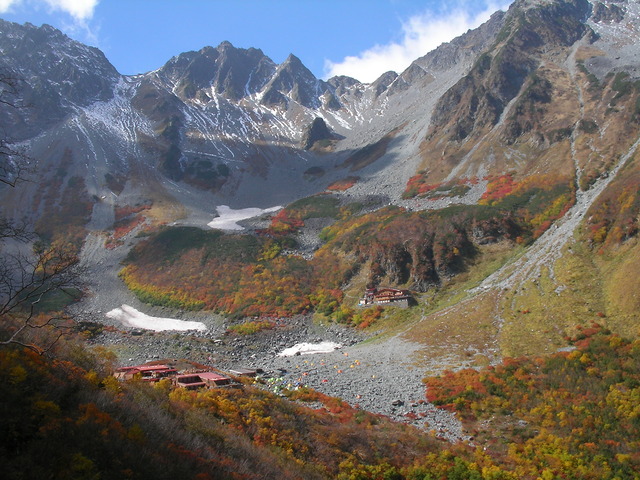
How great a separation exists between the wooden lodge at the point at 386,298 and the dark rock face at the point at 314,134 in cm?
10666

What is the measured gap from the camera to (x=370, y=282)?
51375mm

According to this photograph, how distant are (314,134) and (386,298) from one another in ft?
372

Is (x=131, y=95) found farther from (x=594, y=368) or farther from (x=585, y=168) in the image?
(x=594, y=368)

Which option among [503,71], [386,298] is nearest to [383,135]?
[503,71]

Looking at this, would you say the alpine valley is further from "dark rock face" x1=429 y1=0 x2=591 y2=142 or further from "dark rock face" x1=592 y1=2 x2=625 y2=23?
"dark rock face" x1=592 y1=2 x2=625 y2=23

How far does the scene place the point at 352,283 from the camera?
176ft

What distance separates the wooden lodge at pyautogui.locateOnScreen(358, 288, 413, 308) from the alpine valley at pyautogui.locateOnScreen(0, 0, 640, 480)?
305mm

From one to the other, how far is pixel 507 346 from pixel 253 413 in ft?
69.3

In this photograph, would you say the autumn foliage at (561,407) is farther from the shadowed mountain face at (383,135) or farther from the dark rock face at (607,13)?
the dark rock face at (607,13)

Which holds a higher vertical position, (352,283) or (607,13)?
(607,13)

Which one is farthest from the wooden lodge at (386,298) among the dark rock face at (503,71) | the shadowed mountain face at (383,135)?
the dark rock face at (503,71)

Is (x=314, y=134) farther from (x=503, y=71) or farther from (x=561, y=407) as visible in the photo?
(x=561, y=407)

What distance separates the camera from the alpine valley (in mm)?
11938

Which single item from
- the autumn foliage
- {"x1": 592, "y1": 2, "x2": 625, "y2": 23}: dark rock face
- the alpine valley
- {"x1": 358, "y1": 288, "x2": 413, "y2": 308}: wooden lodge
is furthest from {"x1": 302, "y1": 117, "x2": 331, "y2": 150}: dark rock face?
the autumn foliage
